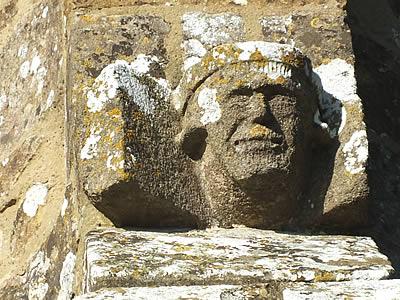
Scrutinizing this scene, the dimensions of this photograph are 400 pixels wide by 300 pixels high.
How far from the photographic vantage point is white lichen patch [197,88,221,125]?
3.12 metres

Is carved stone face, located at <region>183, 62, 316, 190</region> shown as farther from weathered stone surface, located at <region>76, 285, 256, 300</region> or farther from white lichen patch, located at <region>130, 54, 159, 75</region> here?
weathered stone surface, located at <region>76, 285, 256, 300</region>

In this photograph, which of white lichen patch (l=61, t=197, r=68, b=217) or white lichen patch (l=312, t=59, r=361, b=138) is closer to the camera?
white lichen patch (l=312, t=59, r=361, b=138)

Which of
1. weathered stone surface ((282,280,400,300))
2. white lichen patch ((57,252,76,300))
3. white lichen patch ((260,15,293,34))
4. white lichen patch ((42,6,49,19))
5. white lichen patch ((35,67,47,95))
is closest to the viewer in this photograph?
weathered stone surface ((282,280,400,300))

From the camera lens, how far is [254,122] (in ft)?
10.1

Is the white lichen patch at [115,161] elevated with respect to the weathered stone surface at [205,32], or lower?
lower

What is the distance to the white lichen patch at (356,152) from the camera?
3178 mm

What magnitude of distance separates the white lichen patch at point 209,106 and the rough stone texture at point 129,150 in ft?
0.31

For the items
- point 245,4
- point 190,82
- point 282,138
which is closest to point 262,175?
point 282,138

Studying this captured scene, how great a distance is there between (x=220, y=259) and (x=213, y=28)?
30.8 inches

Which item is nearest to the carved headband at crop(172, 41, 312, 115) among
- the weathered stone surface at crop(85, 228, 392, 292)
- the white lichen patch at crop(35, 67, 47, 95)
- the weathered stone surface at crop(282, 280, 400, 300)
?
the weathered stone surface at crop(85, 228, 392, 292)

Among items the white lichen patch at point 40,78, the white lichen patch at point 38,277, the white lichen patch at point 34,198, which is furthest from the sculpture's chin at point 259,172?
the white lichen patch at point 40,78

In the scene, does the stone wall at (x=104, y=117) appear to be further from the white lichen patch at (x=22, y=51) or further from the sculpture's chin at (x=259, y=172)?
the sculpture's chin at (x=259, y=172)

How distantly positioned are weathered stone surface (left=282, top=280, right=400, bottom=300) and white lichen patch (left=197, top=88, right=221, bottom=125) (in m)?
0.52

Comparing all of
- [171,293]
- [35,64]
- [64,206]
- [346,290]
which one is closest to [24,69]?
[35,64]
